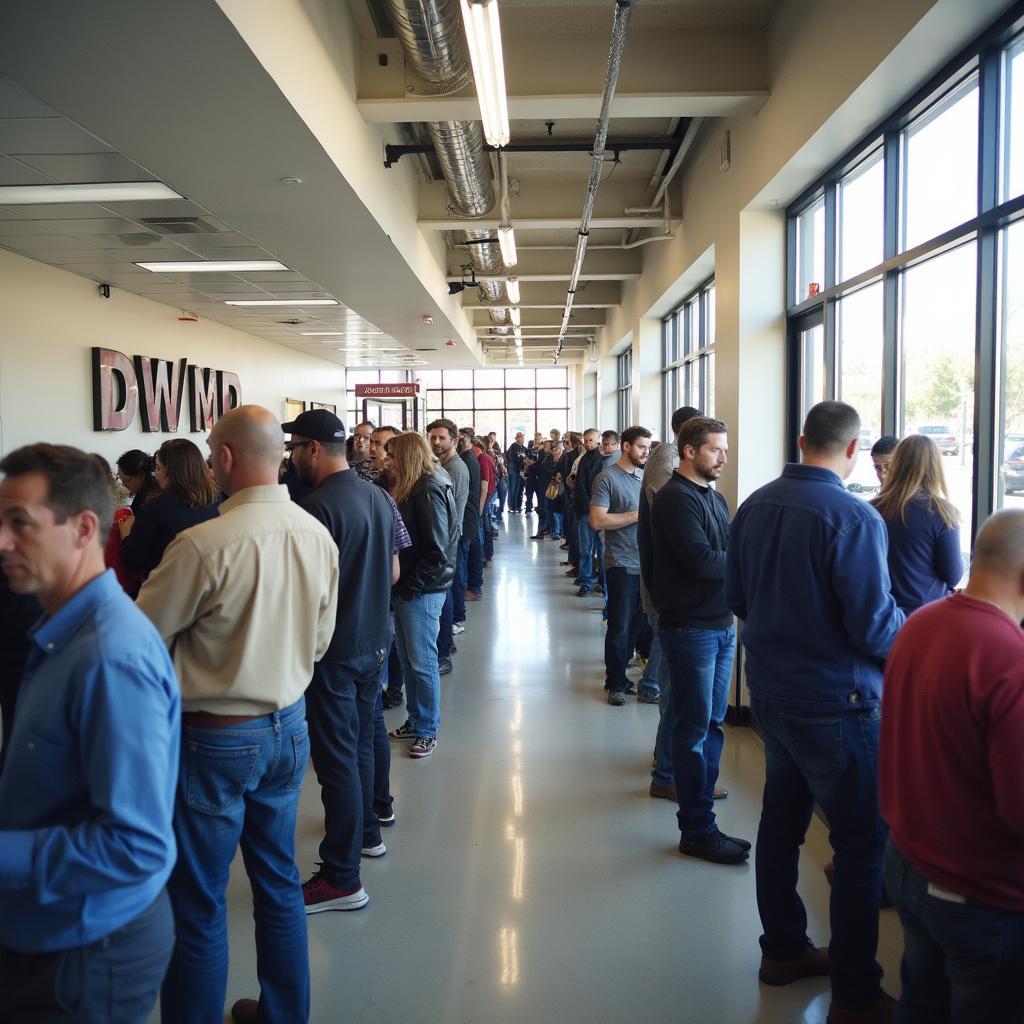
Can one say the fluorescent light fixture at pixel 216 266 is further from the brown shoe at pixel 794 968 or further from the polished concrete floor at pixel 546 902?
the brown shoe at pixel 794 968

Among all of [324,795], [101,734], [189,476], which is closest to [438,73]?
[189,476]

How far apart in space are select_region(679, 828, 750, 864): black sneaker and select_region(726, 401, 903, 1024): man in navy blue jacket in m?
0.98

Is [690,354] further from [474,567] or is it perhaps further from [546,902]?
[546,902]

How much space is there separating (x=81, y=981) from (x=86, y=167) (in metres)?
4.89

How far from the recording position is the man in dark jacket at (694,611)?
3.38m

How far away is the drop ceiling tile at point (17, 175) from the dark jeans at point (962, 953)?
5.62 metres

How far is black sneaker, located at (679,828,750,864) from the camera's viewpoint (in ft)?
11.1

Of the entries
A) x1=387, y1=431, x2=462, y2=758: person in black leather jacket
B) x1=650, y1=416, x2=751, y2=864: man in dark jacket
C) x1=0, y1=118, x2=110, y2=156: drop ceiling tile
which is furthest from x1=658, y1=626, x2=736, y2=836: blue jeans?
x1=0, y1=118, x2=110, y2=156: drop ceiling tile

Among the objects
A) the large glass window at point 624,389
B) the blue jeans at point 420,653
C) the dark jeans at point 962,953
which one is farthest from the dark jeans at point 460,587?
the large glass window at point 624,389

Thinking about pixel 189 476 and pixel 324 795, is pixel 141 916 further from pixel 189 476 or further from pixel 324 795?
pixel 189 476

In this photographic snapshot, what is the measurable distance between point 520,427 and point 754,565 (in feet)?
79.1

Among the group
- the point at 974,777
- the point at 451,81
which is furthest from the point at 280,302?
the point at 974,777

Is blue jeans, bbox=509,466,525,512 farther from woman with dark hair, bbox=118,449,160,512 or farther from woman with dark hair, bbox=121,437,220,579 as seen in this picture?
woman with dark hair, bbox=121,437,220,579

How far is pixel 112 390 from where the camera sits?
27.5ft
